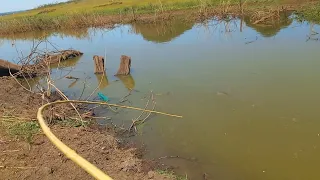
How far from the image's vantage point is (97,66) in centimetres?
1082

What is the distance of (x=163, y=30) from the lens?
18906 millimetres

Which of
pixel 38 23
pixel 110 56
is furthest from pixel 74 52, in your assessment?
pixel 38 23

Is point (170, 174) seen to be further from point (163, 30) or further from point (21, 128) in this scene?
point (163, 30)

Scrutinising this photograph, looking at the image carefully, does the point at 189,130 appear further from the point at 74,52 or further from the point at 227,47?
the point at 74,52

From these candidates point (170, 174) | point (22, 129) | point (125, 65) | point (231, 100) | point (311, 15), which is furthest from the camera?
point (311, 15)

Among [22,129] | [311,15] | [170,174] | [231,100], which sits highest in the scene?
[311,15]

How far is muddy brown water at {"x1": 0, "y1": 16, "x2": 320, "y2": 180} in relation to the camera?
4879mm

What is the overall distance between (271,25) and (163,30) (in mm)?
5984

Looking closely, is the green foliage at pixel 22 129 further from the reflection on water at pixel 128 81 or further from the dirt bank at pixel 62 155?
the reflection on water at pixel 128 81

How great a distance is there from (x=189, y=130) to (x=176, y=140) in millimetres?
384

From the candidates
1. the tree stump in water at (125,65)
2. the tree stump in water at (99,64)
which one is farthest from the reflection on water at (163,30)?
the tree stump in water at (125,65)

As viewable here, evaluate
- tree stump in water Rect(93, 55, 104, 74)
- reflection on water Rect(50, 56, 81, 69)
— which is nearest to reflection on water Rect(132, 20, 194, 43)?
reflection on water Rect(50, 56, 81, 69)

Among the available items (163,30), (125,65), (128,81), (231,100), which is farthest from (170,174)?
(163,30)

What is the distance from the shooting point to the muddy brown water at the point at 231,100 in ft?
16.0
